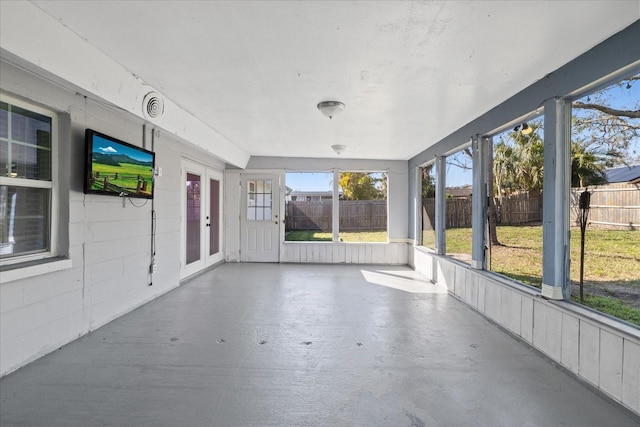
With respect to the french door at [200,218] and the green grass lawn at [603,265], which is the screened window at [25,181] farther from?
the green grass lawn at [603,265]

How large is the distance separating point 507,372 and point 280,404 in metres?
1.74

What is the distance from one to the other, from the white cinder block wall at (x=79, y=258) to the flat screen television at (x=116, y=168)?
0.42 ft

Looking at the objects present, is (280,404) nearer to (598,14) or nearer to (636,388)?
(636,388)

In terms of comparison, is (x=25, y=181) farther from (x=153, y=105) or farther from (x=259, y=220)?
(x=259, y=220)

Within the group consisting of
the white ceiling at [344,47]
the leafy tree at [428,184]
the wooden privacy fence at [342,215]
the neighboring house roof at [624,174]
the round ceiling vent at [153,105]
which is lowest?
the wooden privacy fence at [342,215]

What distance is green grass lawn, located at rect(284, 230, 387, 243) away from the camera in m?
7.91

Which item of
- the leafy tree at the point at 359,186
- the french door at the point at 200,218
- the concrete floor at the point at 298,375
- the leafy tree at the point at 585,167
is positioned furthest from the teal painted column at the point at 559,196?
the leafy tree at the point at 359,186

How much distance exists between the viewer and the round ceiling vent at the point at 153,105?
3.43 m

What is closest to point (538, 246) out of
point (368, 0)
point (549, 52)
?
point (549, 52)

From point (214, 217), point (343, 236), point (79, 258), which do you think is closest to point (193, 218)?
point (214, 217)

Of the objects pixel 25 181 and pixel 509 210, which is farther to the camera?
pixel 509 210

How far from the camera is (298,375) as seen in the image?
2.45 meters

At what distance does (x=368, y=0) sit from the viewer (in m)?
1.92

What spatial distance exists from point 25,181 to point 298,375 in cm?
264
